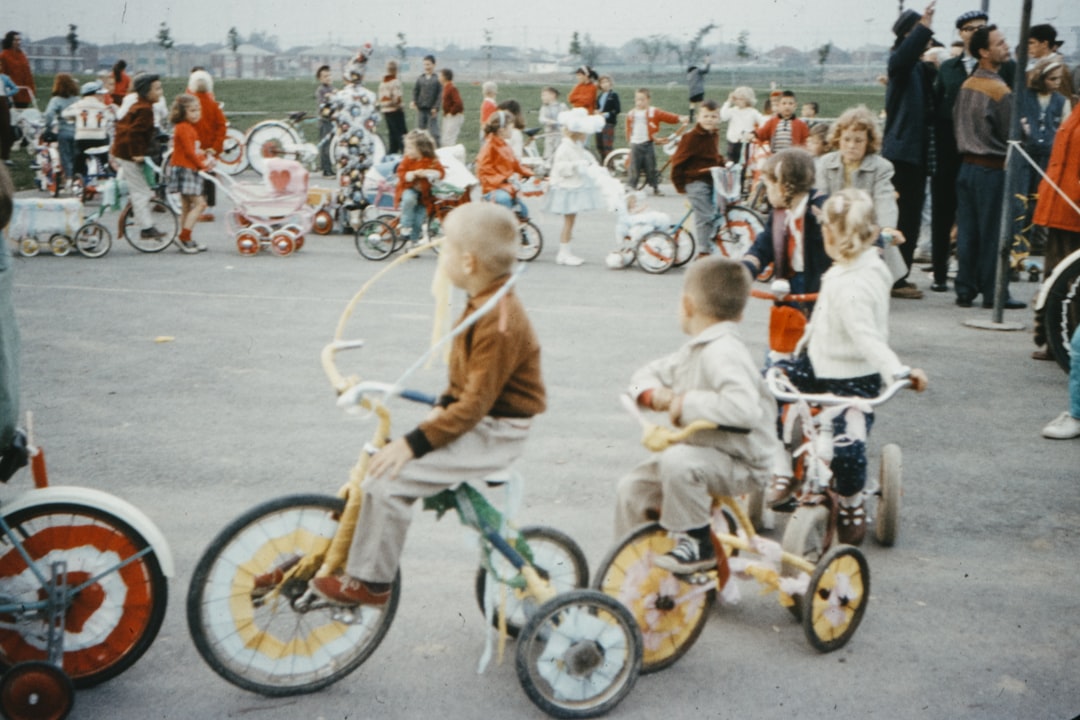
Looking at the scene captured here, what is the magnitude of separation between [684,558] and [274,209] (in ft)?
32.6

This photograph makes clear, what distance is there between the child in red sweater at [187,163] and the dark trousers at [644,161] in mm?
8289

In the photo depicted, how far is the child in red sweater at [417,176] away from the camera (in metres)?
12.1

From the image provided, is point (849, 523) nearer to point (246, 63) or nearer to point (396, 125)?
point (246, 63)

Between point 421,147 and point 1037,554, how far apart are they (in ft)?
28.3

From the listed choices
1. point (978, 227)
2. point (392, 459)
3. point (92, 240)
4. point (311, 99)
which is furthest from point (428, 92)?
point (392, 459)

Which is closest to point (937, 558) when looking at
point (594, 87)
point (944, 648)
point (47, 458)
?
point (944, 648)

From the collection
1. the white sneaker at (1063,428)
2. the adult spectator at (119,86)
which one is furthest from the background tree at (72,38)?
the adult spectator at (119,86)

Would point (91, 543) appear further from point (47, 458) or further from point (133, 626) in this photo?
point (47, 458)

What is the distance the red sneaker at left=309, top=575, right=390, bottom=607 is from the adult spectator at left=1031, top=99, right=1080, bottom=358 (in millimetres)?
5906

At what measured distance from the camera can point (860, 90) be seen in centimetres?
4172

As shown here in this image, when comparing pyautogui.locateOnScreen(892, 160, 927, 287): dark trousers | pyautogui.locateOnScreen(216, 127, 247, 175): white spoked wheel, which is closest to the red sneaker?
pyautogui.locateOnScreen(892, 160, 927, 287): dark trousers

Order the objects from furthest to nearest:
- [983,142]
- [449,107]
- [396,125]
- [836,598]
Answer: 1. [449,107]
2. [396,125]
3. [983,142]
4. [836,598]

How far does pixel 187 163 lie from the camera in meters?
12.1

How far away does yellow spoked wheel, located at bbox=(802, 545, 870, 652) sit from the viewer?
3848mm
